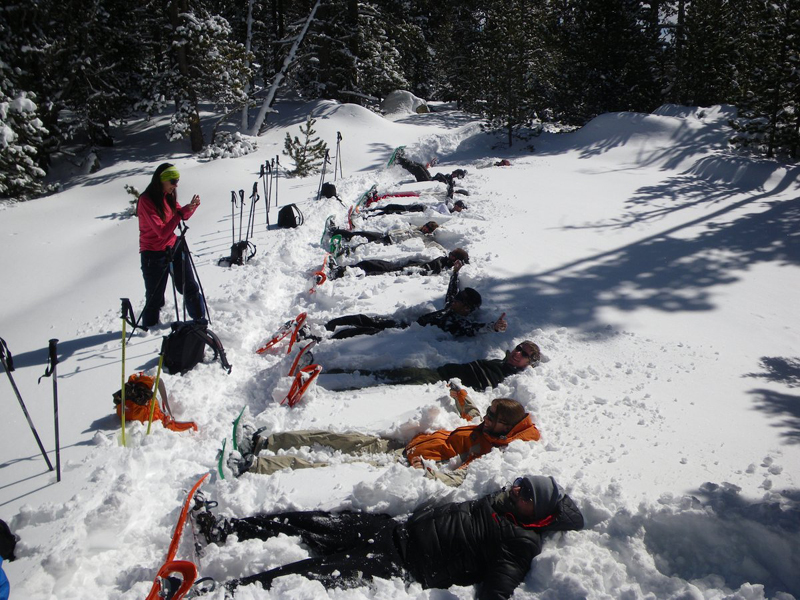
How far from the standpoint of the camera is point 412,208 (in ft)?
31.6

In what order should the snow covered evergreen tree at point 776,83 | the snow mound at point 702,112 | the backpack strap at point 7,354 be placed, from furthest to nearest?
the snow mound at point 702,112 → the snow covered evergreen tree at point 776,83 → the backpack strap at point 7,354

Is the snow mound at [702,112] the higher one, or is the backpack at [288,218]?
the snow mound at [702,112]

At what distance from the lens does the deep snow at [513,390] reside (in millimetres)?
2680

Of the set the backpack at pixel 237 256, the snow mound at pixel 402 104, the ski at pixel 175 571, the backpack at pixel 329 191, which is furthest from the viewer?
the snow mound at pixel 402 104

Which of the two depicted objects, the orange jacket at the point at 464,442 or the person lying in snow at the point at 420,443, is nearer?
the person lying in snow at the point at 420,443

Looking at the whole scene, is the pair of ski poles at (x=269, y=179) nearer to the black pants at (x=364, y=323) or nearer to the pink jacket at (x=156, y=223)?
the pink jacket at (x=156, y=223)

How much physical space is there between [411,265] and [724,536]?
197 inches

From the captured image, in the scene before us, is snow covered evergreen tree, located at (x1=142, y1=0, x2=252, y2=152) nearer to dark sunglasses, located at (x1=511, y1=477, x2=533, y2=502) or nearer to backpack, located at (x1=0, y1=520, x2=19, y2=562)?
backpack, located at (x1=0, y1=520, x2=19, y2=562)

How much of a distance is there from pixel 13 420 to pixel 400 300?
151 inches

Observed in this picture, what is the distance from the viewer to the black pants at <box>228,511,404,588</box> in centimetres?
266

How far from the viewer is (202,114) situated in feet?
68.2

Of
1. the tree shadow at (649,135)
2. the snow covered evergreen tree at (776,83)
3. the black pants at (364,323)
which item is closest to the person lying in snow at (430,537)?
the black pants at (364,323)

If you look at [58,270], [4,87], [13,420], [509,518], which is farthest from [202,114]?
[509,518]

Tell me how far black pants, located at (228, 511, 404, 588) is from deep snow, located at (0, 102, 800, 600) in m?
0.10
